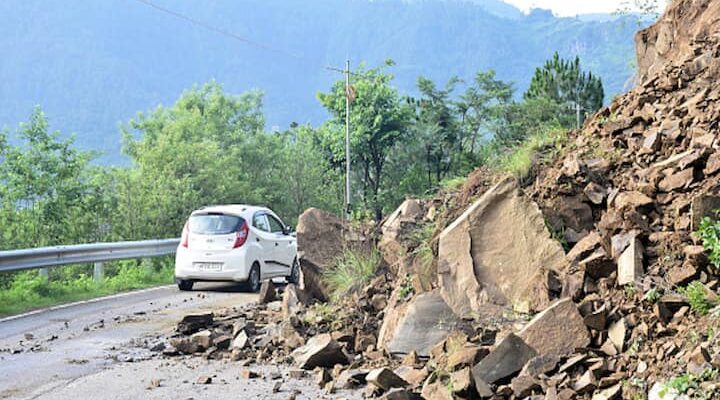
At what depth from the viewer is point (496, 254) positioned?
9.55m

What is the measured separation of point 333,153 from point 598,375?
53477 millimetres

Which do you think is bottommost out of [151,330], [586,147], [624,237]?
[151,330]

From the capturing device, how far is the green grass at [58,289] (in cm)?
1557

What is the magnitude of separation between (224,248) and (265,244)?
3.34 feet

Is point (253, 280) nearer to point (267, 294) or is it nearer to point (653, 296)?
point (267, 294)

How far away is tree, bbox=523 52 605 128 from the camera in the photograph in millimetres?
53625

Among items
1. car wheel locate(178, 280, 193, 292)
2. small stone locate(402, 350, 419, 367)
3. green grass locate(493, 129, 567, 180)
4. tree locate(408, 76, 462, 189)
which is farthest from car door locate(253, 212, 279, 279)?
tree locate(408, 76, 462, 189)

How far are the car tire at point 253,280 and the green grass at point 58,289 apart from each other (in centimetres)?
264

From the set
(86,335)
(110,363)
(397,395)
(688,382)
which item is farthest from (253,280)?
(688,382)

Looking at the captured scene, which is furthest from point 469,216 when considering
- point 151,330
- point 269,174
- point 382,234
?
point 269,174

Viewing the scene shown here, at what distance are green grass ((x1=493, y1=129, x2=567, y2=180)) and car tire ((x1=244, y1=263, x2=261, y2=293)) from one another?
7.98 m

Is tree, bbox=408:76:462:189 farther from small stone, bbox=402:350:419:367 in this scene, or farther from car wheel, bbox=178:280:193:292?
small stone, bbox=402:350:419:367

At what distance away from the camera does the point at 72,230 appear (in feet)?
119

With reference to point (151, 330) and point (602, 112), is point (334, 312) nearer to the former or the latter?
point (151, 330)
